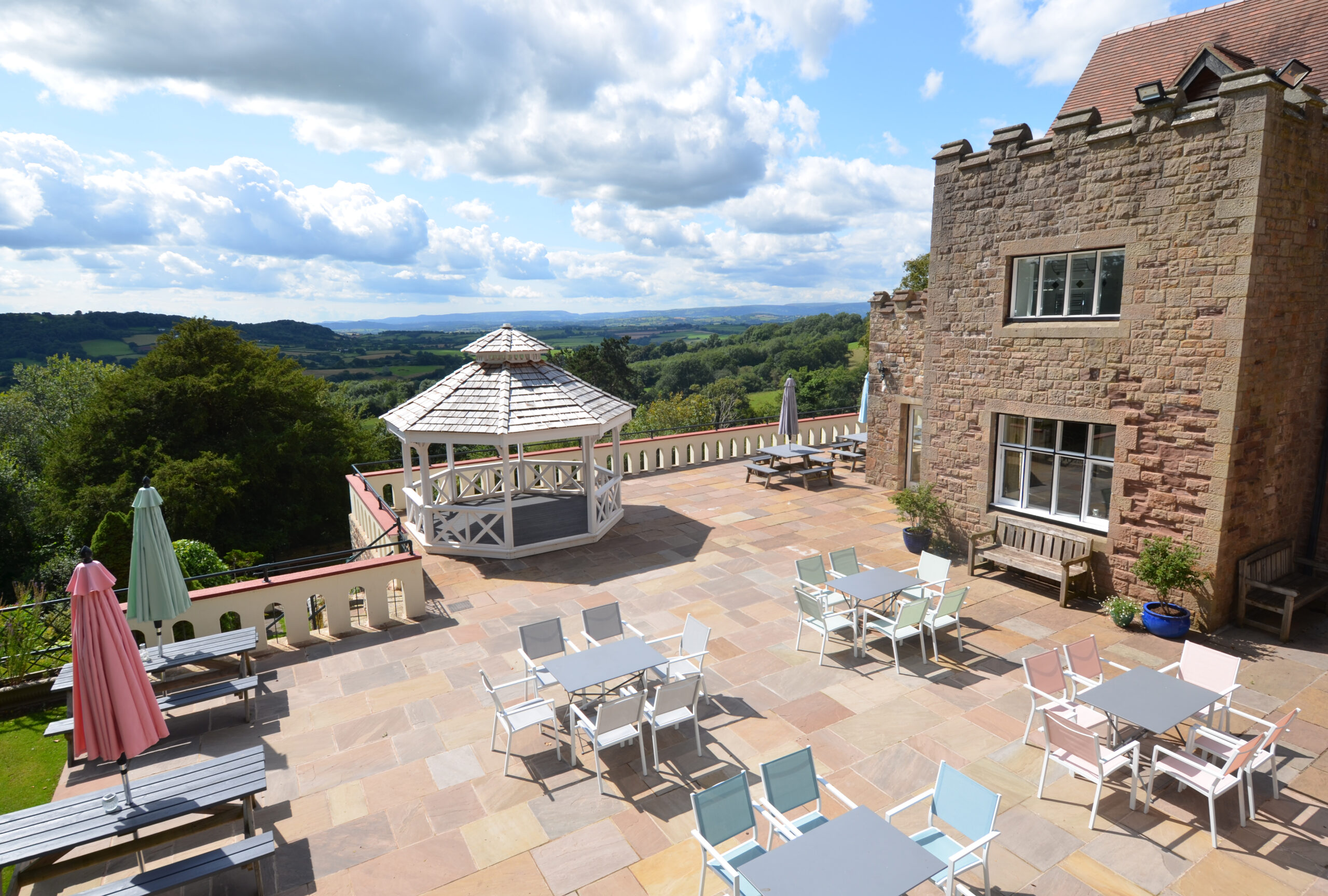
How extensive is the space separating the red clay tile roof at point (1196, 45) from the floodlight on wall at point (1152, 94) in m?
2.34

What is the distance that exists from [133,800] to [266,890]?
1.14 m

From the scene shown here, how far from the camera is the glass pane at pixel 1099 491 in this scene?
33.7ft

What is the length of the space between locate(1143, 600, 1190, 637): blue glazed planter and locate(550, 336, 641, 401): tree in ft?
147

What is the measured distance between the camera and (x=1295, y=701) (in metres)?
7.48

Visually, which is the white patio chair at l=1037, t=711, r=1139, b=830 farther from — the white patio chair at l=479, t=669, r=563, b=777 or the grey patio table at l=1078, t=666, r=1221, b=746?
the white patio chair at l=479, t=669, r=563, b=777

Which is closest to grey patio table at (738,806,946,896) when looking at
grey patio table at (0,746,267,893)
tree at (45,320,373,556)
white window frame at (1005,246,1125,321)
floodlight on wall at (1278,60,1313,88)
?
grey patio table at (0,746,267,893)

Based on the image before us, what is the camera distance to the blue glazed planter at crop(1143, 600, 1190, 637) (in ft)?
29.5

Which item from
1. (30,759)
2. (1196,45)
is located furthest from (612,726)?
(1196,45)

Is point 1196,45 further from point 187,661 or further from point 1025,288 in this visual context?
point 187,661

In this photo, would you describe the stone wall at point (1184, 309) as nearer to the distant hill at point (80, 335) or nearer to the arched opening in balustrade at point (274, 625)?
the arched opening in balustrade at point (274, 625)

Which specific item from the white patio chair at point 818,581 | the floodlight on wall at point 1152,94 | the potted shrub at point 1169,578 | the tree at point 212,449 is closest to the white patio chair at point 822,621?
the white patio chair at point 818,581

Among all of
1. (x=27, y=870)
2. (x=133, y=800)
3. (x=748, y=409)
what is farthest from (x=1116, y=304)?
(x=748, y=409)

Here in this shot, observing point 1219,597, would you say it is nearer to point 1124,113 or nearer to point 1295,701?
point 1295,701

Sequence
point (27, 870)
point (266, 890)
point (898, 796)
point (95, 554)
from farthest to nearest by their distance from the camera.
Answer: point (95, 554) < point (898, 796) < point (266, 890) < point (27, 870)
